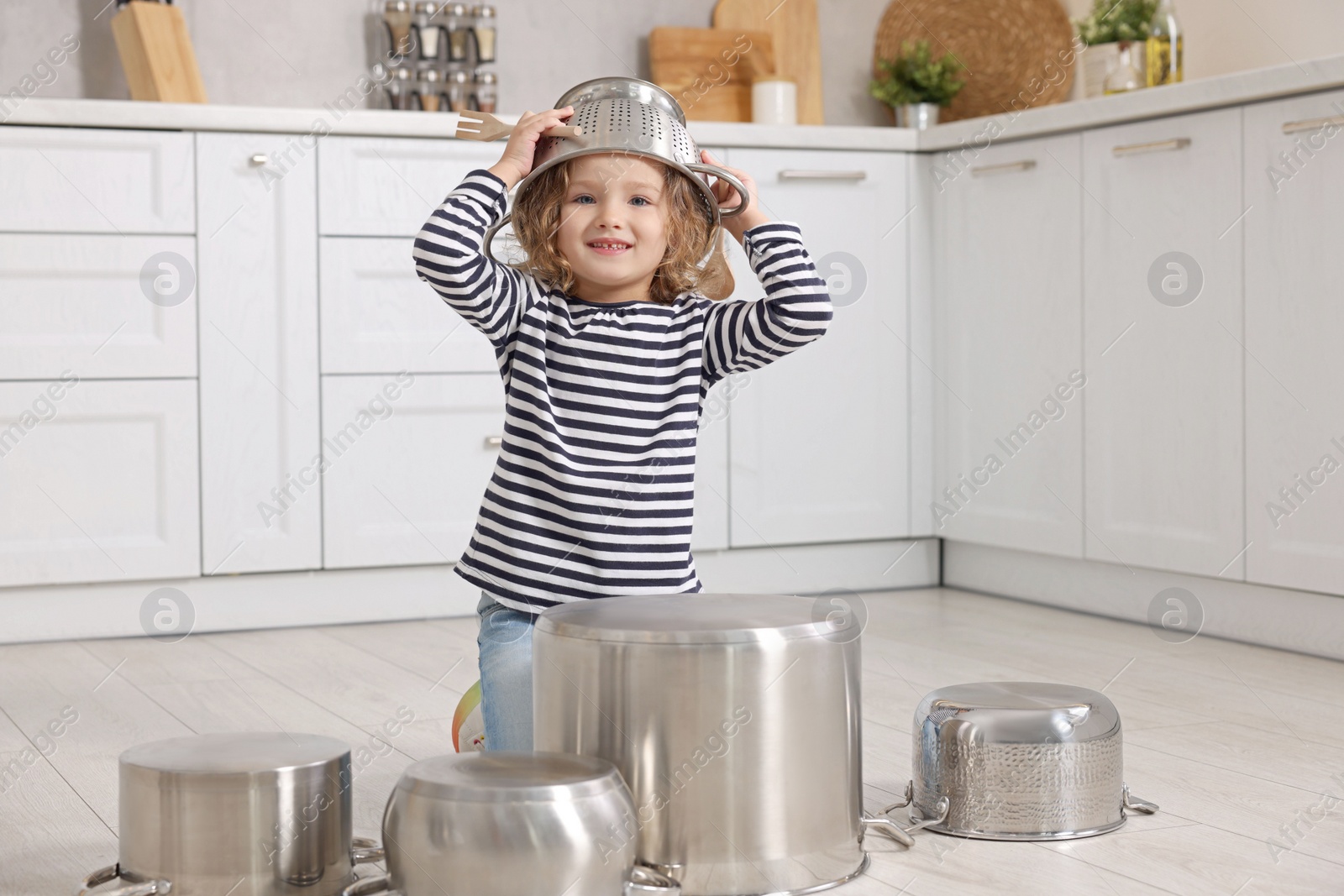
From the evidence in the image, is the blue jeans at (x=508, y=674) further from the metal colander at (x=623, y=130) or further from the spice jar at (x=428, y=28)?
the spice jar at (x=428, y=28)

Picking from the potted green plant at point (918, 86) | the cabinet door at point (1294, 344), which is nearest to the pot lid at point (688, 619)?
the cabinet door at point (1294, 344)

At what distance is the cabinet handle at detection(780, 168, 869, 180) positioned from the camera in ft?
8.79

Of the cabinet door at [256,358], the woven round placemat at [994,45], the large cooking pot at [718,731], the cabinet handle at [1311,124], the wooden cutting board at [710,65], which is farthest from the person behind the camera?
the woven round placemat at [994,45]

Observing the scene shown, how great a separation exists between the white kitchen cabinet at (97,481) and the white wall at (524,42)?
0.70 m

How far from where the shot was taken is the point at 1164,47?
103 inches

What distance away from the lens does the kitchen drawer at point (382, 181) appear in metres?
2.44

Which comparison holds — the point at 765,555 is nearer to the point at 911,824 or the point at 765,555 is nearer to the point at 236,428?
the point at 236,428

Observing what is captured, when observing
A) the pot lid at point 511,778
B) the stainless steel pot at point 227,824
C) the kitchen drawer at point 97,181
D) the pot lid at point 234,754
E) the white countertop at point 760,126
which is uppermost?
the white countertop at point 760,126

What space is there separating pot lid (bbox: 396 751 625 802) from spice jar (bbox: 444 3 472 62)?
2040 mm

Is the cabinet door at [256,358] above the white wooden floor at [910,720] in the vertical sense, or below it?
above

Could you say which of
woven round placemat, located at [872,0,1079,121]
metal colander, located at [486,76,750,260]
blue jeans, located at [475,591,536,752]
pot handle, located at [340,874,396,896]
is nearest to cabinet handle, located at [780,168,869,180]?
woven round placemat, located at [872,0,1079,121]

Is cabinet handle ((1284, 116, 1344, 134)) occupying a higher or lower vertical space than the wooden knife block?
lower

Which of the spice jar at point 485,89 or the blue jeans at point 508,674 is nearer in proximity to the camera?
the blue jeans at point 508,674

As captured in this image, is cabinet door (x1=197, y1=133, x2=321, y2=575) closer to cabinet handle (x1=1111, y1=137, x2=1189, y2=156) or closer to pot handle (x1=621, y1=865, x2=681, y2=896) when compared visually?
cabinet handle (x1=1111, y1=137, x2=1189, y2=156)
